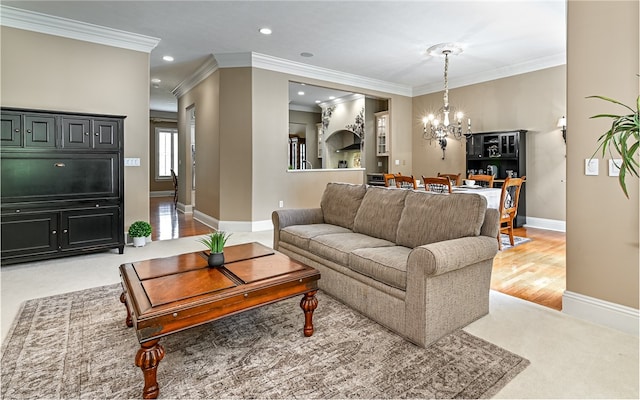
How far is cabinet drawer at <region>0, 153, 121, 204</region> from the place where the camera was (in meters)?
3.76

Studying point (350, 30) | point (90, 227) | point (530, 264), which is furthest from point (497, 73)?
point (90, 227)

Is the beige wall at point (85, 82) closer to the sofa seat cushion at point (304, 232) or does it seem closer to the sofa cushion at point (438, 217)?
the sofa seat cushion at point (304, 232)

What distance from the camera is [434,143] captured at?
7.93 metres

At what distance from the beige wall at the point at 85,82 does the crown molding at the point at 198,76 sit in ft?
4.05

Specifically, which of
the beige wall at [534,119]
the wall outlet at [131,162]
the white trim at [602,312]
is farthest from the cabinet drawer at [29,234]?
the beige wall at [534,119]

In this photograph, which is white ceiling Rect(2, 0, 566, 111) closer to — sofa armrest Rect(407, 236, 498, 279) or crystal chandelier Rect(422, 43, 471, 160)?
crystal chandelier Rect(422, 43, 471, 160)

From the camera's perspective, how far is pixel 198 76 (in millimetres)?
6918

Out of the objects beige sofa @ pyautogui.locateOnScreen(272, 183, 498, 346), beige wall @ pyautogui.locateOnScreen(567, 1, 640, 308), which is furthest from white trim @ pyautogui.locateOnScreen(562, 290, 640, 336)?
beige sofa @ pyautogui.locateOnScreen(272, 183, 498, 346)

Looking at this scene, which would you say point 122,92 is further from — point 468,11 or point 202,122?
point 468,11

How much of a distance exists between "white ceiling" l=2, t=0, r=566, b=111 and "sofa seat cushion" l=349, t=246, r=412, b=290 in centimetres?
291

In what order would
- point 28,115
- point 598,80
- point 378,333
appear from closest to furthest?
1. point 378,333
2. point 598,80
3. point 28,115

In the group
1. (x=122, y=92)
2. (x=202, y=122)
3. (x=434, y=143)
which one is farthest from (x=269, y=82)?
(x=434, y=143)

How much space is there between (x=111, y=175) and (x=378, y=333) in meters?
3.72

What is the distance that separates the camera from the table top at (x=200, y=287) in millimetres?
1713
